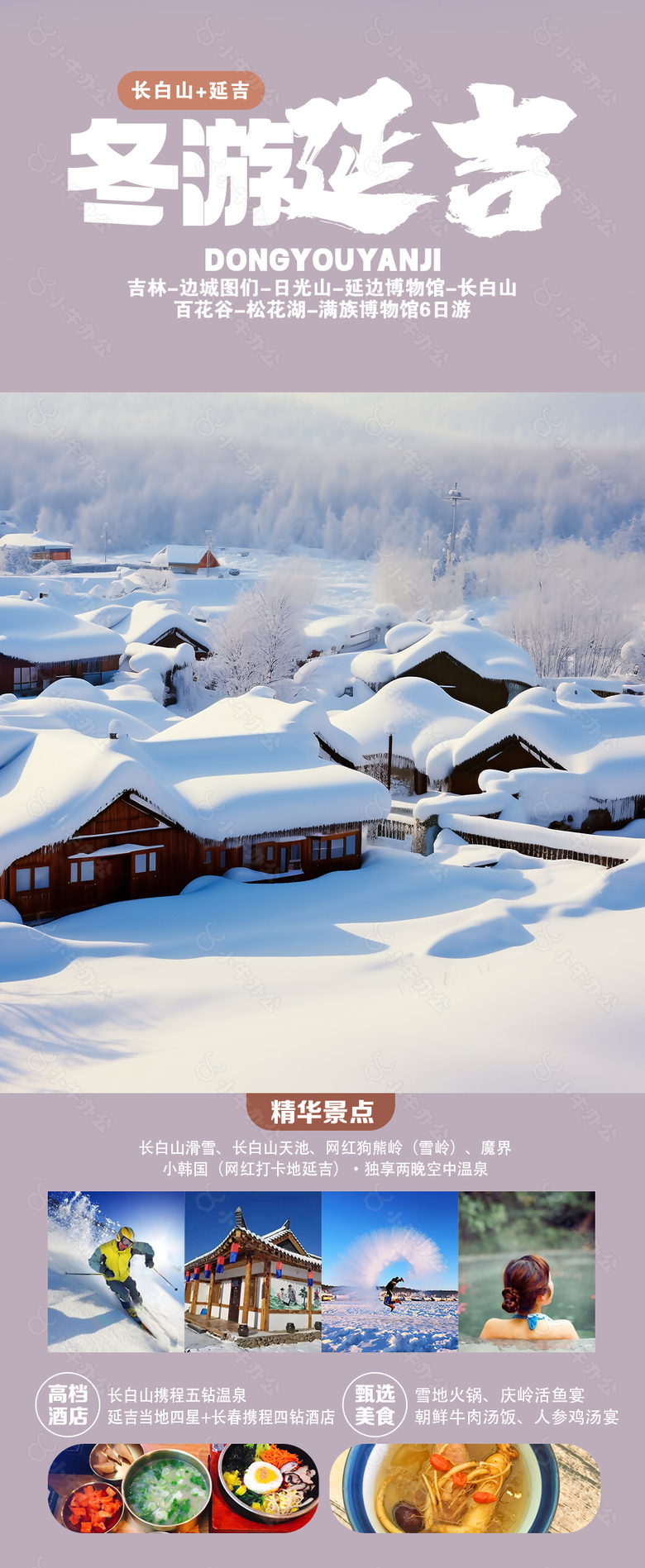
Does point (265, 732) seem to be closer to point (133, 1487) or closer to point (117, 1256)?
point (117, 1256)

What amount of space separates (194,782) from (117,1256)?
15.4m

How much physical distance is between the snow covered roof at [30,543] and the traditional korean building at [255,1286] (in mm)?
77165

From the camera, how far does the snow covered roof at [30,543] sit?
78375 mm

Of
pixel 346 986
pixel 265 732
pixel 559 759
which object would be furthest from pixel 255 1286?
pixel 559 759

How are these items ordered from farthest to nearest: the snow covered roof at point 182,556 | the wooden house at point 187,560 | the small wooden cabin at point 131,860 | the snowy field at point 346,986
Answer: the snow covered roof at point 182,556 < the wooden house at point 187,560 < the small wooden cabin at point 131,860 < the snowy field at point 346,986

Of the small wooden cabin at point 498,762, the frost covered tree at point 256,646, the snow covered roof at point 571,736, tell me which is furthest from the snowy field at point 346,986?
the frost covered tree at point 256,646

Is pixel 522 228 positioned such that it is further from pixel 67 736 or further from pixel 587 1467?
pixel 67 736

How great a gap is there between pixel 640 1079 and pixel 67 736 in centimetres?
1402

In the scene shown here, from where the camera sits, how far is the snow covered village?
40.9 feet

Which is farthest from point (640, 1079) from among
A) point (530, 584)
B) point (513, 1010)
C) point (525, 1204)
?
point (530, 584)

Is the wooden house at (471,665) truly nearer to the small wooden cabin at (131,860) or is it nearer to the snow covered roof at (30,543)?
the small wooden cabin at (131,860)

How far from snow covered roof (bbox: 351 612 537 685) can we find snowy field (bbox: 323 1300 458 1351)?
109ft

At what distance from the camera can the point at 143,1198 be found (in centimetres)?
642

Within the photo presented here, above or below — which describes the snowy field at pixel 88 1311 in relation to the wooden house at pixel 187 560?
below
